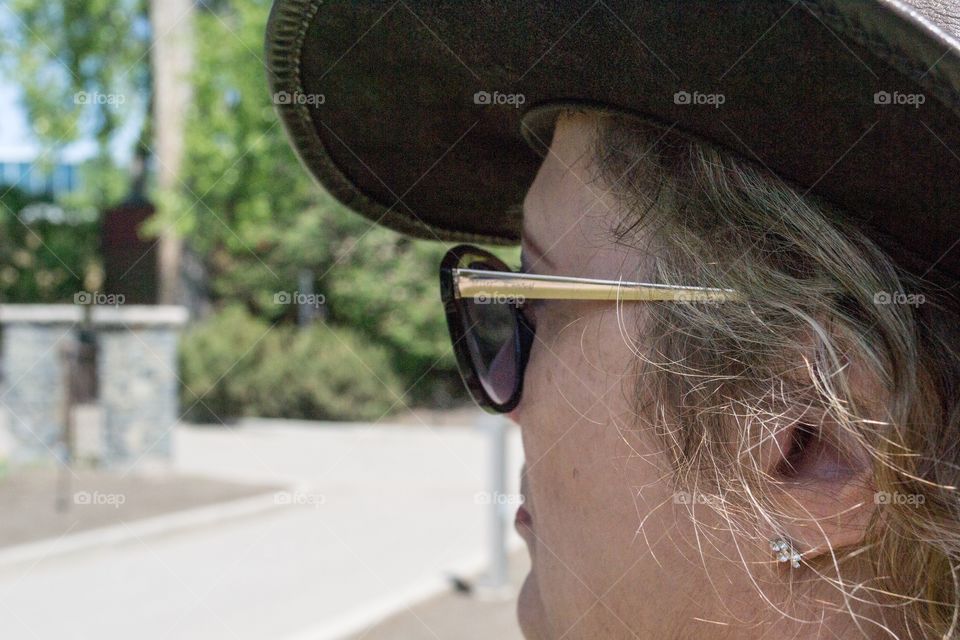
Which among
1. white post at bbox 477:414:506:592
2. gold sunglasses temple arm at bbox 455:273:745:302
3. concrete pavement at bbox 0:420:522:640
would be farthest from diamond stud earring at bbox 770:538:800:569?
white post at bbox 477:414:506:592

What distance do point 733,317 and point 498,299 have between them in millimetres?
450

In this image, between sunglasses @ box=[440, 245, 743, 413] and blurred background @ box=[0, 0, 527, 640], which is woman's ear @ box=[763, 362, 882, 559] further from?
blurred background @ box=[0, 0, 527, 640]

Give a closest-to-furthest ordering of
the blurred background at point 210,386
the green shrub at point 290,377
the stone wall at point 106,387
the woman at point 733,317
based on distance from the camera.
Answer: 1. the woman at point 733,317
2. the blurred background at point 210,386
3. the stone wall at point 106,387
4. the green shrub at point 290,377

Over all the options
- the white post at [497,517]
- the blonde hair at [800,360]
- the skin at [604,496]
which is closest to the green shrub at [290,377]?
the white post at [497,517]

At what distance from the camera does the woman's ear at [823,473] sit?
3.32 feet

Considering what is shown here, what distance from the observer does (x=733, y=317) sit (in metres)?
1.06

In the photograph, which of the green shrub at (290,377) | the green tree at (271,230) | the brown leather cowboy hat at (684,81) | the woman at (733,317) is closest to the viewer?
the brown leather cowboy hat at (684,81)

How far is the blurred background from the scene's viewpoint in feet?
19.9

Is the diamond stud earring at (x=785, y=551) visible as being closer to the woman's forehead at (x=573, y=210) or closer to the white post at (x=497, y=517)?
the woman's forehead at (x=573, y=210)

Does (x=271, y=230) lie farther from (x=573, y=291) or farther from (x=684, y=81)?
(x=684, y=81)

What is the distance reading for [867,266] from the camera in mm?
1033

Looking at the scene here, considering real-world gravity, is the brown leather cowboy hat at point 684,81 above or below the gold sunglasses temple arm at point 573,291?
above

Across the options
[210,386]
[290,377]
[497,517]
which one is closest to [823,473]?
[497,517]

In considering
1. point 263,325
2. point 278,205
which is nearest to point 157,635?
point 278,205
